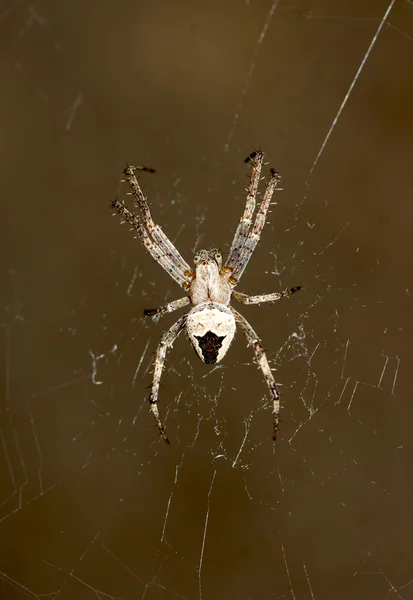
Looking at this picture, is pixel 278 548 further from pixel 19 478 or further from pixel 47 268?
pixel 47 268

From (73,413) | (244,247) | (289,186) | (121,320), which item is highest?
(289,186)

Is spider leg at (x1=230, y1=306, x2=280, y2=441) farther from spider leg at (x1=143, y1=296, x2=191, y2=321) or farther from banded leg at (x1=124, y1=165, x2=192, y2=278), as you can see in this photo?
banded leg at (x1=124, y1=165, x2=192, y2=278)

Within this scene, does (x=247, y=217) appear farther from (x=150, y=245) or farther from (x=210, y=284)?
(x=150, y=245)

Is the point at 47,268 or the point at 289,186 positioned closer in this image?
the point at 289,186

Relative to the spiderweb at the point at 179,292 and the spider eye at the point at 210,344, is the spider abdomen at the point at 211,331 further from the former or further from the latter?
the spiderweb at the point at 179,292

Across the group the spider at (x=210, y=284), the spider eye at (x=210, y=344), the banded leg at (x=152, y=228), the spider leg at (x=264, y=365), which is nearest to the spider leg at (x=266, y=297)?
the spider at (x=210, y=284)

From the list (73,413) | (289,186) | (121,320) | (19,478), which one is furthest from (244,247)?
(19,478)
